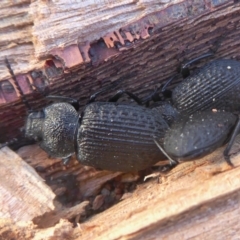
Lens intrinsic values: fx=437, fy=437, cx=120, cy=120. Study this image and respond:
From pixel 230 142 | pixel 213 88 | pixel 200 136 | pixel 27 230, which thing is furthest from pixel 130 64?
pixel 27 230

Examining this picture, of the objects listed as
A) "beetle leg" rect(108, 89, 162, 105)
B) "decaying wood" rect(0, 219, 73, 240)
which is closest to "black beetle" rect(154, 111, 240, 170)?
"beetle leg" rect(108, 89, 162, 105)

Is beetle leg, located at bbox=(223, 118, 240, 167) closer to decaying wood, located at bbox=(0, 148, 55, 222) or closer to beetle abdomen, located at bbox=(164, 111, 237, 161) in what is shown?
Answer: beetle abdomen, located at bbox=(164, 111, 237, 161)

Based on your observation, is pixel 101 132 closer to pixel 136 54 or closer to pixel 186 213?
pixel 136 54

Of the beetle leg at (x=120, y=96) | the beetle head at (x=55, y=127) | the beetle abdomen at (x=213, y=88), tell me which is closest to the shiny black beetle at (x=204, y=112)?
the beetle abdomen at (x=213, y=88)

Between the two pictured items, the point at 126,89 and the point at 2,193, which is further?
the point at 126,89

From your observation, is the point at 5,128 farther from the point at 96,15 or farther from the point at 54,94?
the point at 96,15

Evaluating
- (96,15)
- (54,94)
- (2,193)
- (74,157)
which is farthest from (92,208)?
(96,15)

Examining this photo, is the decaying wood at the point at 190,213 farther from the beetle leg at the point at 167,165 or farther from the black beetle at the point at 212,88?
the black beetle at the point at 212,88
